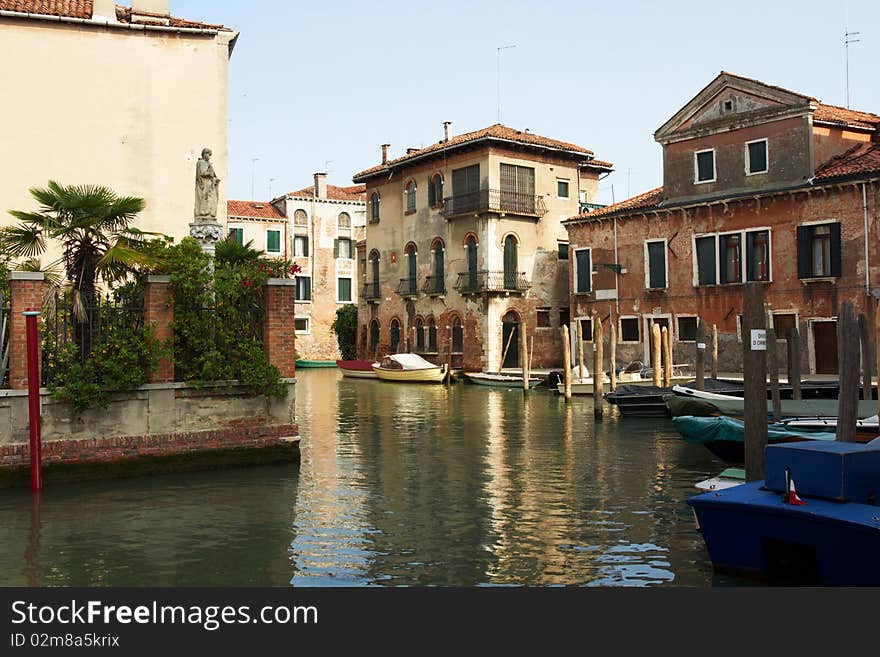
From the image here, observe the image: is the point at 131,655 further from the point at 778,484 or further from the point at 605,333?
the point at 605,333

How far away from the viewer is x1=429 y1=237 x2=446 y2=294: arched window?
34.8m

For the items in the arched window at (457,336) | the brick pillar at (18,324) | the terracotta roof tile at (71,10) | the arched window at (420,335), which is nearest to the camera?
the brick pillar at (18,324)

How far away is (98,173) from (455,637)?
543 inches

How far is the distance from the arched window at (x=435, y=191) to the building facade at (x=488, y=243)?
0.04m

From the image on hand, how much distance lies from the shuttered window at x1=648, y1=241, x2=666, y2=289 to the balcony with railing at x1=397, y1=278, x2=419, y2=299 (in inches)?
407

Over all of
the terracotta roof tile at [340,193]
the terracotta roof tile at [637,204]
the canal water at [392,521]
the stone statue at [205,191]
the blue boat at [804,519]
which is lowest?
the canal water at [392,521]

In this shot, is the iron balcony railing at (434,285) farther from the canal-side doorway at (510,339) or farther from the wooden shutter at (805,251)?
the wooden shutter at (805,251)

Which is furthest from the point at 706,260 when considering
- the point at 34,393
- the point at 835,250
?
the point at 34,393

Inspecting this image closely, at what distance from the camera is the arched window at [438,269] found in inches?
1368

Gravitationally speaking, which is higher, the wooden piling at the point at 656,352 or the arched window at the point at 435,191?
the arched window at the point at 435,191

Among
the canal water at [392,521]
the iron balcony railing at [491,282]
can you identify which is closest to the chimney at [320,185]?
the iron balcony railing at [491,282]

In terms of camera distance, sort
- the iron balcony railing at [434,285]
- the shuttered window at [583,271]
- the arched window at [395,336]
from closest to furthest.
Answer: the shuttered window at [583,271]
the iron balcony railing at [434,285]
the arched window at [395,336]

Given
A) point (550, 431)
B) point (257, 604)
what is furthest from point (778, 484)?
point (550, 431)

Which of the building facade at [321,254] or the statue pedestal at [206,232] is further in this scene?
the building facade at [321,254]
